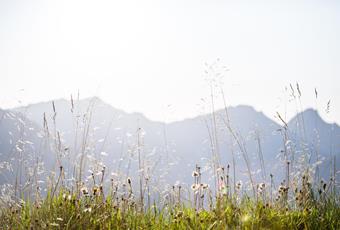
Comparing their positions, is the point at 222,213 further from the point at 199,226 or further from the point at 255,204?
the point at 255,204

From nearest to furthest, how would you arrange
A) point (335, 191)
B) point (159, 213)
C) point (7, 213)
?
1. point (7, 213)
2. point (159, 213)
3. point (335, 191)

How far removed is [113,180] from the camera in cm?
516

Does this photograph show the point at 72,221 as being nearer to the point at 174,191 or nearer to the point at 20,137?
the point at 174,191

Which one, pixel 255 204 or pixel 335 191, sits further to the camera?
pixel 335 191

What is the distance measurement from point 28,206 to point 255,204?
8.13ft

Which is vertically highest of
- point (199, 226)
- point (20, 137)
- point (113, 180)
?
point (20, 137)

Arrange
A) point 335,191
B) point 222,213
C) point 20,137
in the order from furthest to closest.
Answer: point 20,137 → point 335,191 → point 222,213

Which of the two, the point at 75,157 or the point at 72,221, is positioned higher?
the point at 75,157

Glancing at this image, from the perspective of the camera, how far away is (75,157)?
5676mm

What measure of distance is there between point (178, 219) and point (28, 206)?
1642 mm

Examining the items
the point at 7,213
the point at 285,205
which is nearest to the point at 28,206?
the point at 7,213

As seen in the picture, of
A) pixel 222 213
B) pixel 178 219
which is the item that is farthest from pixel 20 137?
pixel 222 213

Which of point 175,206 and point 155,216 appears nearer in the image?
point 155,216

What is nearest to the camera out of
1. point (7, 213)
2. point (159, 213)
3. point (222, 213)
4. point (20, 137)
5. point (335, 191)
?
point (222, 213)
